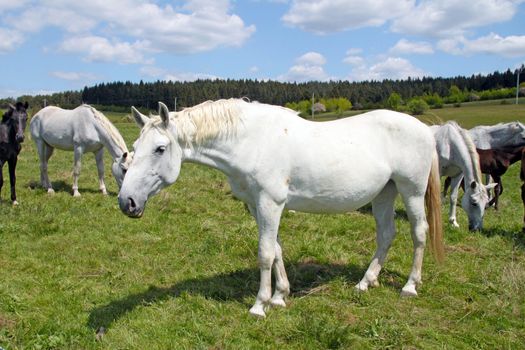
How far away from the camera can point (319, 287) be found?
4.96 m

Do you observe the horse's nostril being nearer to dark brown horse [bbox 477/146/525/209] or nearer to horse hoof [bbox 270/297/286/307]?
horse hoof [bbox 270/297/286/307]

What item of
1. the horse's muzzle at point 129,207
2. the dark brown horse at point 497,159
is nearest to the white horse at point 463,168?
the dark brown horse at point 497,159

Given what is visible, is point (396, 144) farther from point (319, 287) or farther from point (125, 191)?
point (125, 191)

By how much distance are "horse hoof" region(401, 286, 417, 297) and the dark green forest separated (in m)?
58.0

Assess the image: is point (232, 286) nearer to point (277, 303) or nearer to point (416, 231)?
point (277, 303)

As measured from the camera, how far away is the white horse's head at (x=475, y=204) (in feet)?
25.8

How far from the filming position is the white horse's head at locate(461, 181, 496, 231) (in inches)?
309

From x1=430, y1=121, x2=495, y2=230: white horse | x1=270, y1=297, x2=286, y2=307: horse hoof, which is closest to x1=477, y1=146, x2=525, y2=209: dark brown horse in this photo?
x1=430, y1=121, x2=495, y2=230: white horse

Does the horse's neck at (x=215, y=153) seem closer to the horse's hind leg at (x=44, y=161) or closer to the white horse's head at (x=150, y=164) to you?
the white horse's head at (x=150, y=164)

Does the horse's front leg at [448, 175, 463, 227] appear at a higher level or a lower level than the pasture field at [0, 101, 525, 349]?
higher

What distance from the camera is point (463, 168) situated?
8.41 meters

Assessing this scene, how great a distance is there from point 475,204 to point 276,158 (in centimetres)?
538

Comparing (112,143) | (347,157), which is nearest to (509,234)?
(347,157)

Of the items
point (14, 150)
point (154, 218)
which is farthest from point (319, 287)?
point (14, 150)
